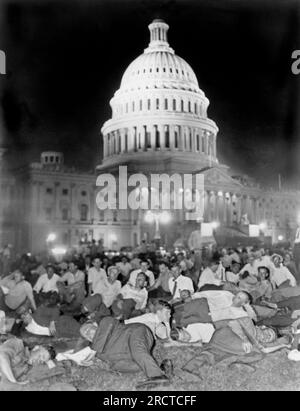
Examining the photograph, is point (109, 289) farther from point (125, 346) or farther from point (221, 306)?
point (125, 346)

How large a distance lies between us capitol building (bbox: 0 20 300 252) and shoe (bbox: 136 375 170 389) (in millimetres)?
36475

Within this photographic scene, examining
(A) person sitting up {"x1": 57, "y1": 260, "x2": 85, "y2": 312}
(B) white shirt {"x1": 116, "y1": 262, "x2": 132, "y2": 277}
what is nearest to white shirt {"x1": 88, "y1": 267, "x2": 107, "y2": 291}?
(A) person sitting up {"x1": 57, "y1": 260, "x2": 85, "y2": 312}

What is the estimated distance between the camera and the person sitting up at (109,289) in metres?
10.2

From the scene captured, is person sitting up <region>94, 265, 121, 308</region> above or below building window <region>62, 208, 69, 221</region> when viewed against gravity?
below

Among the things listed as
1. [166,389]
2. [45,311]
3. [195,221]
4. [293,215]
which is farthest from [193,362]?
[293,215]

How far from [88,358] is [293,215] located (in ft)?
201

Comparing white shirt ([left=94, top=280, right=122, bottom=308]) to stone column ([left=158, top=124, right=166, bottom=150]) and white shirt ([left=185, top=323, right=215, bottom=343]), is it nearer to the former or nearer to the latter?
white shirt ([left=185, top=323, right=215, bottom=343])

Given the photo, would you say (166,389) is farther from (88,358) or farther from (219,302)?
(219,302)

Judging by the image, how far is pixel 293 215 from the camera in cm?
6462

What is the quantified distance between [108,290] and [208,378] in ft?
13.0

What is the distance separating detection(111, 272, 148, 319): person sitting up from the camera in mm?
9347

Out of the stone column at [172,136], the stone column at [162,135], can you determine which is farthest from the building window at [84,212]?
the stone column at [172,136]

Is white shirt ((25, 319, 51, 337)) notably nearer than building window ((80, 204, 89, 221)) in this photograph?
Yes

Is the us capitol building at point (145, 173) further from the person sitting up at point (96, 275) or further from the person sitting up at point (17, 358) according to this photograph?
the person sitting up at point (17, 358)
